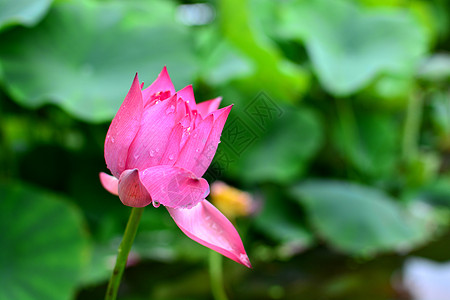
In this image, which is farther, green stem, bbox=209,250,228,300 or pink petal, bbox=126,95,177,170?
green stem, bbox=209,250,228,300

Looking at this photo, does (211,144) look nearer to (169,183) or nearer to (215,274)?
(169,183)

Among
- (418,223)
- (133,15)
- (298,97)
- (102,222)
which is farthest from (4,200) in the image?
(418,223)

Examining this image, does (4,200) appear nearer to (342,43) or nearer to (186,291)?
(186,291)

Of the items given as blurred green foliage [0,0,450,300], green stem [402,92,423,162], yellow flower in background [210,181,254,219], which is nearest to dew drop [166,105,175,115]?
blurred green foliage [0,0,450,300]

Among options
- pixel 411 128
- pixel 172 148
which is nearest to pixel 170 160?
pixel 172 148

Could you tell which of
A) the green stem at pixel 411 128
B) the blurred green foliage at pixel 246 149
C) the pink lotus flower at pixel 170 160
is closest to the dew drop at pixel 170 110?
the pink lotus flower at pixel 170 160

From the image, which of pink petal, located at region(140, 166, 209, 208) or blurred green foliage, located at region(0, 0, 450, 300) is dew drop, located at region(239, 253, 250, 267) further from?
blurred green foliage, located at region(0, 0, 450, 300)
